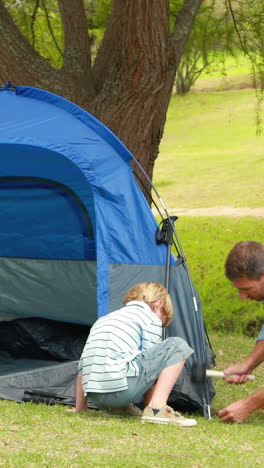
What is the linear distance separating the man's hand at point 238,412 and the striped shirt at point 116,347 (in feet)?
1.74

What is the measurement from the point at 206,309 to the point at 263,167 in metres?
13.6

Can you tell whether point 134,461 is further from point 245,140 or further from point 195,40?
point 245,140

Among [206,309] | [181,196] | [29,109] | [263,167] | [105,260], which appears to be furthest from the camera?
[263,167]

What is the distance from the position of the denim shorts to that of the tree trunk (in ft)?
9.55

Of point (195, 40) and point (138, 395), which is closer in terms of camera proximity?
point (138, 395)

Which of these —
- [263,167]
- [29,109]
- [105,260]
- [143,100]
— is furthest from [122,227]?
[263,167]

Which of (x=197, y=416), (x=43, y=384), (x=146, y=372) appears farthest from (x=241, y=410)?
(x=43, y=384)

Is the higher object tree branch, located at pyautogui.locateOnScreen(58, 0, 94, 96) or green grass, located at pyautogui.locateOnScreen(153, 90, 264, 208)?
tree branch, located at pyautogui.locateOnScreen(58, 0, 94, 96)

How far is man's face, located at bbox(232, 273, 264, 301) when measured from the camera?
3803 mm

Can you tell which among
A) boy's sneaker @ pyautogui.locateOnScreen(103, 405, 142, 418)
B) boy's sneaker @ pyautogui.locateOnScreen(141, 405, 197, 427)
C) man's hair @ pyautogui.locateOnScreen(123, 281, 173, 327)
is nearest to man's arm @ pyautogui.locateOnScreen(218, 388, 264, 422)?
boy's sneaker @ pyautogui.locateOnScreen(141, 405, 197, 427)

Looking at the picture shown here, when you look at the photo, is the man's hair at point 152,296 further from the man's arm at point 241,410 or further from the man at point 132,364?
the man's arm at point 241,410

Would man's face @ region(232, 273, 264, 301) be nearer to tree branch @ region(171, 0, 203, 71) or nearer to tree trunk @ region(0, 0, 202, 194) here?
tree trunk @ region(0, 0, 202, 194)

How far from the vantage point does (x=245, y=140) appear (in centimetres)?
2894

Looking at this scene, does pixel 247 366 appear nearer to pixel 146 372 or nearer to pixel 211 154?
pixel 146 372
